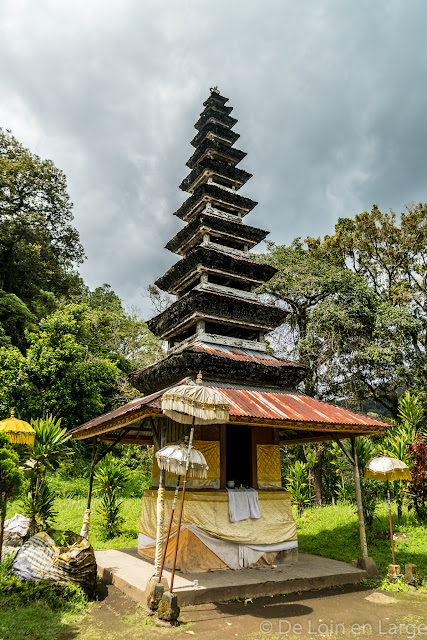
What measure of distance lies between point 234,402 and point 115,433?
210 inches

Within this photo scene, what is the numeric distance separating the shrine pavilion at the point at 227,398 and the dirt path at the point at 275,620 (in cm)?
173

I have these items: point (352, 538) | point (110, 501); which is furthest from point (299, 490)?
point (110, 501)

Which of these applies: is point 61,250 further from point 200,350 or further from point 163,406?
point 163,406

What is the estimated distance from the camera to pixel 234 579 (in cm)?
738

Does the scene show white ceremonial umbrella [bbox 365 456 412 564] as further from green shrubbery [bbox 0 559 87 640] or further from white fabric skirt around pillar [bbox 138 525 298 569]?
green shrubbery [bbox 0 559 87 640]

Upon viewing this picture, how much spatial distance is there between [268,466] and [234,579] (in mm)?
2805

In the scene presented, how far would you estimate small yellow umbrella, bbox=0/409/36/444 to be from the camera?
10500 mm

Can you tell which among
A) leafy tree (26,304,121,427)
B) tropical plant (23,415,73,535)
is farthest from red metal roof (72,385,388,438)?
leafy tree (26,304,121,427)

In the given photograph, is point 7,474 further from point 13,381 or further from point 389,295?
point 389,295

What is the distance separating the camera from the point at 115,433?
11922mm

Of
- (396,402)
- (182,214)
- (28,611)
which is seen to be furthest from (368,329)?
(28,611)

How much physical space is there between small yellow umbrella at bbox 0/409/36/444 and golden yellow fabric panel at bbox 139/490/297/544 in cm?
364

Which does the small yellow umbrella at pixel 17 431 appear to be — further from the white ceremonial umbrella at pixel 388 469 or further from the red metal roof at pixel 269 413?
the white ceremonial umbrella at pixel 388 469

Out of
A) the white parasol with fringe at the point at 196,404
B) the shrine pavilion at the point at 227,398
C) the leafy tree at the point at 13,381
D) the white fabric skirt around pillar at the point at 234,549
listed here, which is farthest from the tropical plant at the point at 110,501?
the white parasol with fringe at the point at 196,404
